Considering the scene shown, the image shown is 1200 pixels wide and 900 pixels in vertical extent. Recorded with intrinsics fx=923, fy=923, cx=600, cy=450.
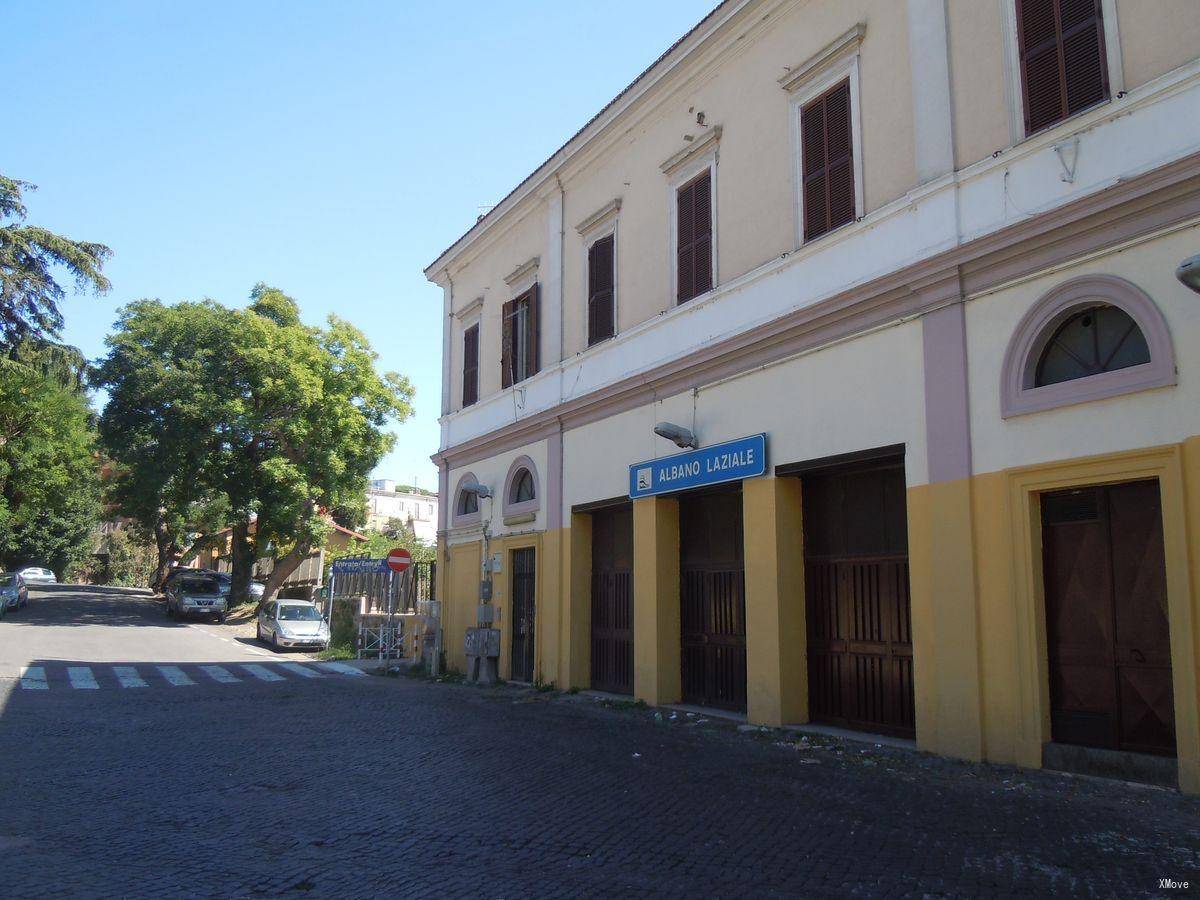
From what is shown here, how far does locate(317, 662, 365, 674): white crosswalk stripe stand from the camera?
66.2 feet

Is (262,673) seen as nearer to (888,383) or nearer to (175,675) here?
(175,675)

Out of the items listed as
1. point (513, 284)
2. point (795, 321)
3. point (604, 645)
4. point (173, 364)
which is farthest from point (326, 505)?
point (795, 321)

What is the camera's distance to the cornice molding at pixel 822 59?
1070 centimetres

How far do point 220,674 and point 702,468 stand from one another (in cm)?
1157

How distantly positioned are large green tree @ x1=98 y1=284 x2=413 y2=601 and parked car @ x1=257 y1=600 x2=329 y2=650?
6.17 meters

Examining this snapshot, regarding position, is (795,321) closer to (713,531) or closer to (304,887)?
(713,531)

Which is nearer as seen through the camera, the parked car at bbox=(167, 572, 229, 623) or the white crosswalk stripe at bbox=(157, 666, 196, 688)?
the white crosswalk stripe at bbox=(157, 666, 196, 688)

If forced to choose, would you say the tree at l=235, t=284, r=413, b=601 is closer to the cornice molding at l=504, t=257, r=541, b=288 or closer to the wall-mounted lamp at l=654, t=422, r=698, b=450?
the cornice molding at l=504, t=257, r=541, b=288

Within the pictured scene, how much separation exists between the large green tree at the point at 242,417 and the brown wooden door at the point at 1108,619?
2761cm

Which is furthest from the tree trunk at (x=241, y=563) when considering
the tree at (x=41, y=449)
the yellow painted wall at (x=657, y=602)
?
the yellow painted wall at (x=657, y=602)

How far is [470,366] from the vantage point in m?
20.2

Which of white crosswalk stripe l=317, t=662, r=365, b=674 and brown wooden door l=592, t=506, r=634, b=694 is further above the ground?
brown wooden door l=592, t=506, r=634, b=694

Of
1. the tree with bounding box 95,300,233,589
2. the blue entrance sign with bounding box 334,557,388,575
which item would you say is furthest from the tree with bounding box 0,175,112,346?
the blue entrance sign with bounding box 334,557,388,575

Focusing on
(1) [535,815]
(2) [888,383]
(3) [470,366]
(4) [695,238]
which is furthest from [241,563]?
(1) [535,815]
